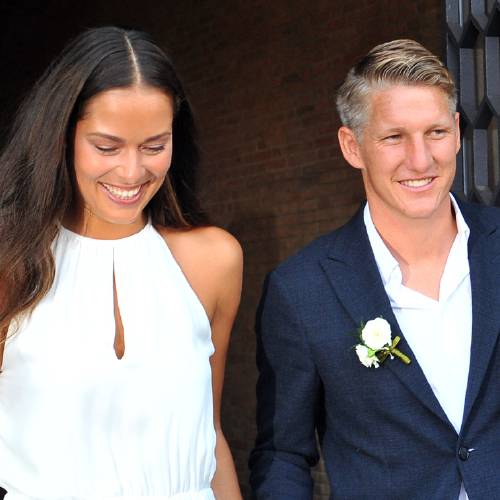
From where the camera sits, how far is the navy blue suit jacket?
2.94m

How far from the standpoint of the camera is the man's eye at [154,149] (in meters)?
2.73

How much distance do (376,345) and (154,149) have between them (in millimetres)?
752

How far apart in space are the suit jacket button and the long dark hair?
1118 millimetres

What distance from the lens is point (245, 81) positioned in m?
8.96

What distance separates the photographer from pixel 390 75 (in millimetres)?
3182

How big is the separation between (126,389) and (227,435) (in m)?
6.78

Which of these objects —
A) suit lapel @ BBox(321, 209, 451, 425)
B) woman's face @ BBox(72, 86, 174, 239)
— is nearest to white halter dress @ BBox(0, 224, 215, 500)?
woman's face @ BBox(72, 86, 174, 239)

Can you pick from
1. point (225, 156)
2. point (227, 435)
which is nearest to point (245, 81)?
point (225, 156)

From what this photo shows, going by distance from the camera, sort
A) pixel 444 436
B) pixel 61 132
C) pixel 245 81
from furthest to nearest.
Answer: pixel 245 81 → pixel 444 436 → pixel 61 132

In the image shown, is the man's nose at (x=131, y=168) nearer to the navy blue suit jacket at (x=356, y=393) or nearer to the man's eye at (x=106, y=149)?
the man's eye at (x=106, y=149)

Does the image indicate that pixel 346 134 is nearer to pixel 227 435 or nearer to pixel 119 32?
pixel 119 32

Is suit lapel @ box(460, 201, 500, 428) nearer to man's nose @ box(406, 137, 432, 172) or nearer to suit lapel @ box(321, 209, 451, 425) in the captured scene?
suit lapel @ box(321, 209, 451, 425)

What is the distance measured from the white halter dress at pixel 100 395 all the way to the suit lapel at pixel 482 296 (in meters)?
0.68

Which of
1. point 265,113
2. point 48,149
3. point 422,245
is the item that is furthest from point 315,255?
point 265,113
